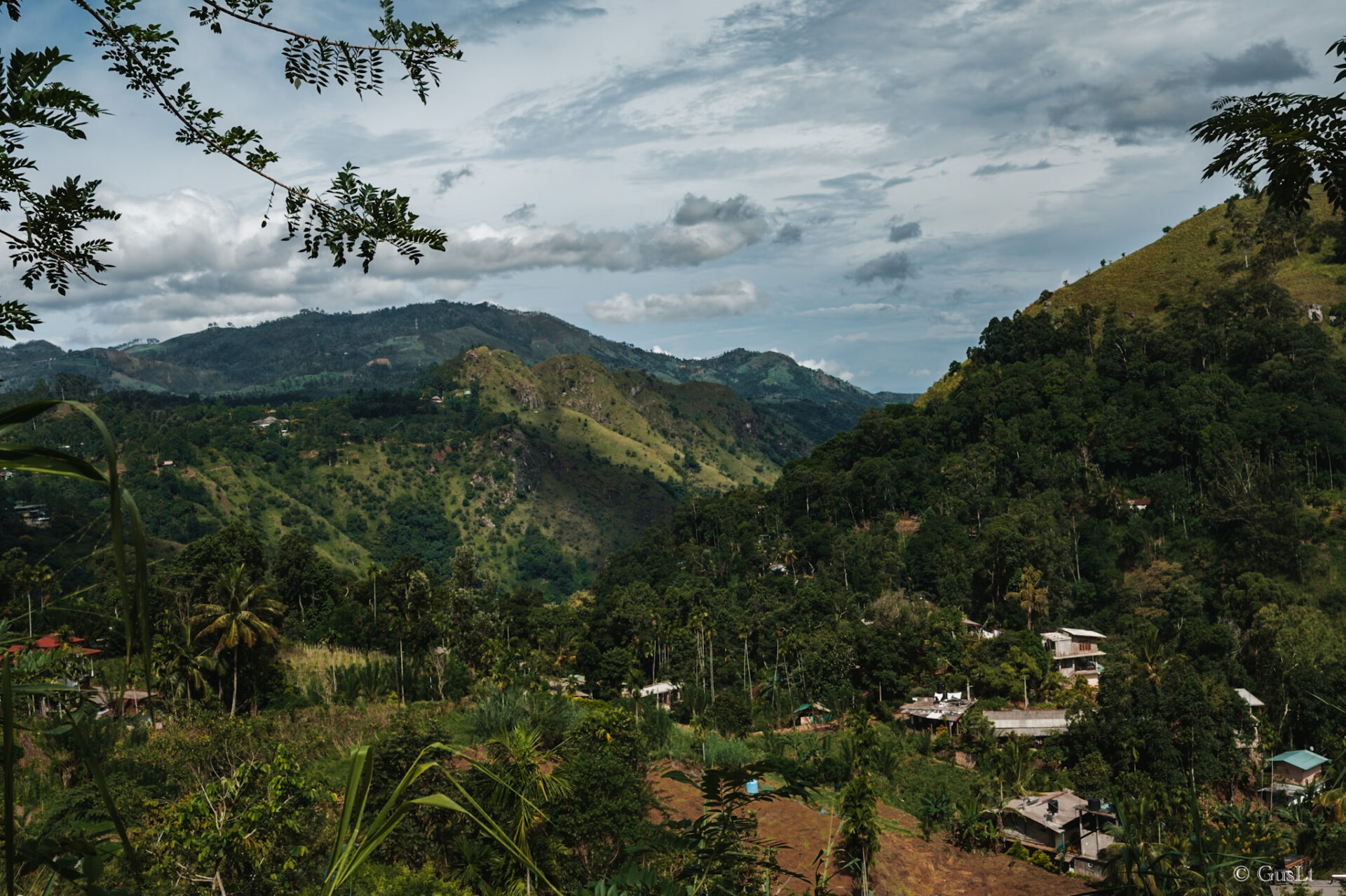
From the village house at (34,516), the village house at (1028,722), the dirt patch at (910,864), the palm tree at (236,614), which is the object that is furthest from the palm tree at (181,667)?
the village house at (34,516)

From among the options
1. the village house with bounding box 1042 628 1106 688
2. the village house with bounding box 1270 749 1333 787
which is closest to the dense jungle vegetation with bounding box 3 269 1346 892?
the village house with bounding box 1270 749 1333 787

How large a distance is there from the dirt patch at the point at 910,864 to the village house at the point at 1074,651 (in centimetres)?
2525

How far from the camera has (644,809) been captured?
19.6m

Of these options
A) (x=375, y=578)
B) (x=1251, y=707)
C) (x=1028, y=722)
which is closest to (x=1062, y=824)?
(x=1028, y=722)

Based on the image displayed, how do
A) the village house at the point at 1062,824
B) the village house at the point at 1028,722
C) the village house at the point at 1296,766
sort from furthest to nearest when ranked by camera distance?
1. the village house at the point at 1028,722
2. the village house at the point at 1296,766
3. the village house at the point at 1062,824

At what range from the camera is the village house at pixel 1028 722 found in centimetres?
4169

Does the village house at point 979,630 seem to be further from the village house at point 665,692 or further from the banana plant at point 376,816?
the banana plant at point 376,816

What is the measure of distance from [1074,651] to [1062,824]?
2652 cm

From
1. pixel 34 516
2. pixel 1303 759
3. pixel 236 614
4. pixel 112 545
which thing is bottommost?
pixel 1303 759

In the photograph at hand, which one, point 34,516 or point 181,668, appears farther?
point 34,516

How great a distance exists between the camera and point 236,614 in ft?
102

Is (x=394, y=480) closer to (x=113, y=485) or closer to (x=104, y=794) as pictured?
(x=104, y=794)

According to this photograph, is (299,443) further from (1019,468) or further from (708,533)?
(1019,468)

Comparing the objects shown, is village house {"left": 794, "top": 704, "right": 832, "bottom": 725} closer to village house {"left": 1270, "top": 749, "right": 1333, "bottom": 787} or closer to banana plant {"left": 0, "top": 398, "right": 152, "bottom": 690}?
village house {"left": 1270, "top": 749, "right": 1333, "bottom": 787}
